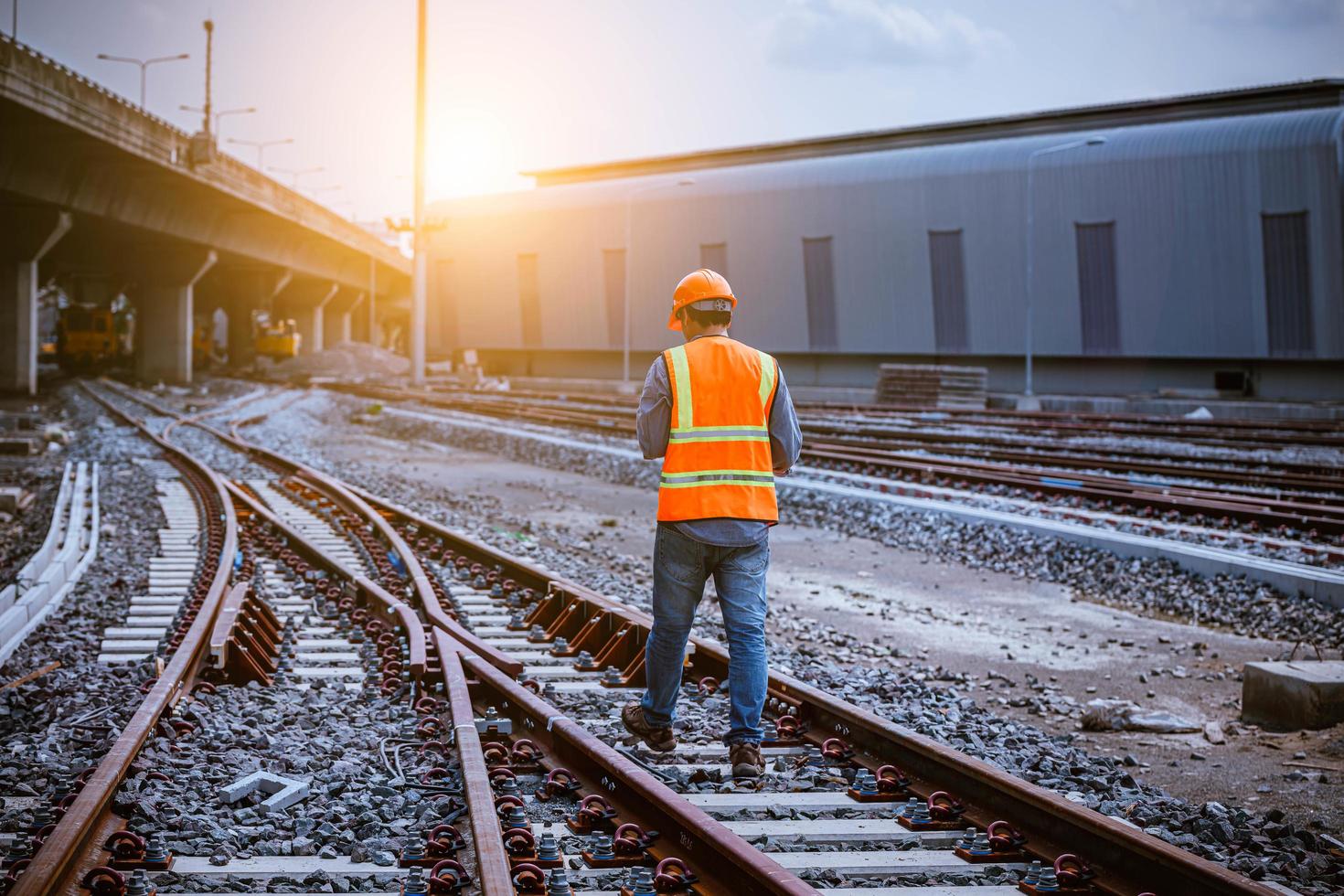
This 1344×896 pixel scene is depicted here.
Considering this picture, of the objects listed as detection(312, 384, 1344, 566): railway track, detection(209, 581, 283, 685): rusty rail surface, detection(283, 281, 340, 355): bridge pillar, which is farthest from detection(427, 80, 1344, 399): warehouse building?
detection(209, 581, 283, 685): rusty rail surface

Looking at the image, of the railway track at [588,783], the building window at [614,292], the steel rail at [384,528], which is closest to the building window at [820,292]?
the building window at [614,292]

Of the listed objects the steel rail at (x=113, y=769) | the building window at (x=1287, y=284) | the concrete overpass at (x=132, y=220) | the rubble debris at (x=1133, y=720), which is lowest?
the rubble debris at (x=1133, y=720)

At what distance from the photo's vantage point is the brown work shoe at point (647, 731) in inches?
204

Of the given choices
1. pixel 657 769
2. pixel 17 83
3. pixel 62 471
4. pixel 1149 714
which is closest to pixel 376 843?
pixel 657 769

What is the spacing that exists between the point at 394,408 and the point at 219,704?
95.8 ft

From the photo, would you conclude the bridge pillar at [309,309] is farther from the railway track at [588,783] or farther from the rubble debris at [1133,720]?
the rubble debris at [1133,720]

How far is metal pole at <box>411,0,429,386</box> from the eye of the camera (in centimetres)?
4356

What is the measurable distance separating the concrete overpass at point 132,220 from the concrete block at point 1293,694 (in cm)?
2833

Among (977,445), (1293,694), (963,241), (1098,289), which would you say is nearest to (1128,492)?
(977,445)

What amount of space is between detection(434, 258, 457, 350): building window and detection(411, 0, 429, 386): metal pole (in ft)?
46.0

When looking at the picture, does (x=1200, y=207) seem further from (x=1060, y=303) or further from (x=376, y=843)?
(x=376, y=843)

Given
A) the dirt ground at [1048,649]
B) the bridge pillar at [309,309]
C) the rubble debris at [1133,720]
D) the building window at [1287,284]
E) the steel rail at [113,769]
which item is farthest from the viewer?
the bridge pillar at [309,309]

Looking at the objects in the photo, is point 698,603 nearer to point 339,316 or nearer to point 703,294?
point 703,294

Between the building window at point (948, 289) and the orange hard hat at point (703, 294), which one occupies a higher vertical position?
the building window at point (948, 289)
